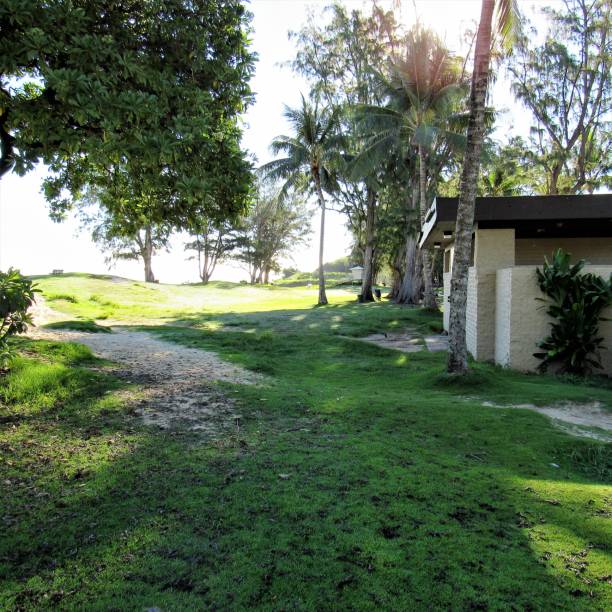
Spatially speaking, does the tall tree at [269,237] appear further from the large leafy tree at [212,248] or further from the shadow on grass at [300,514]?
the shadow on grass at [300,514]

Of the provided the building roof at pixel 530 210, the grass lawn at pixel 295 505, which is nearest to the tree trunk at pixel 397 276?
the building roof at pixel 530 210

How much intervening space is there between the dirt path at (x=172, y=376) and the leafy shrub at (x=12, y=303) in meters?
1.63

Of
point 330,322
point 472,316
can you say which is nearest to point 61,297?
point 330,322

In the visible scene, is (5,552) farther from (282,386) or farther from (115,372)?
(282,386)

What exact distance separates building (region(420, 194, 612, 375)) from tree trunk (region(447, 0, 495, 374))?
1670 mm

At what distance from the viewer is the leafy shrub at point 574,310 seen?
8469mm

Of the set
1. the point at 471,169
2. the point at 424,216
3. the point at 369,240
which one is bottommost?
the point at 471,169

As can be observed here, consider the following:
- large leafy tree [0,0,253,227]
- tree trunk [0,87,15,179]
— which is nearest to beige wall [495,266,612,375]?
large leafy tree [0,0,253,227]

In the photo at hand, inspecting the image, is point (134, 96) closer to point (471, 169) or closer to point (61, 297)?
point (471, 169)

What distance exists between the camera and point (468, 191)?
7863 millimetres

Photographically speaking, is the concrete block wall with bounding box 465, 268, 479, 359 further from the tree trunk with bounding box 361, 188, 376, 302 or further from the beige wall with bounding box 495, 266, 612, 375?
the tree trunk with bounding box 361, 188, 376, 302

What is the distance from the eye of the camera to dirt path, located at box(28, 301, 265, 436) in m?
5.41

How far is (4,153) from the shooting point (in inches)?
231

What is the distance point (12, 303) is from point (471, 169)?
6929 mm
